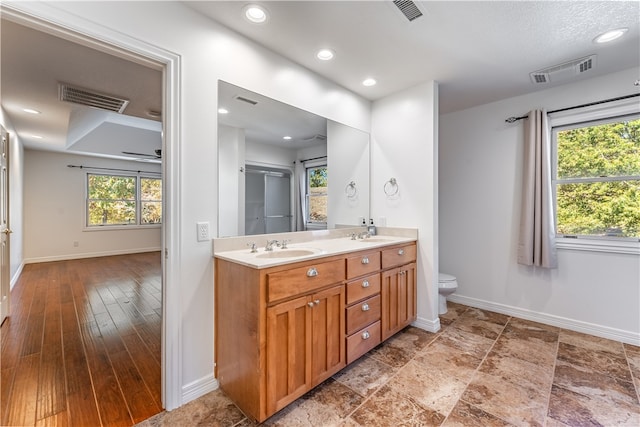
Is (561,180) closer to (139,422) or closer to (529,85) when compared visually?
(529,85)

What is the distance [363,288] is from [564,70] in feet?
8.45

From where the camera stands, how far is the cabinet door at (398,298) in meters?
2.32

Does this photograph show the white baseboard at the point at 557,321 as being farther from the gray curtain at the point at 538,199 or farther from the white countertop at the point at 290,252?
the white countertop at the point at 290,252

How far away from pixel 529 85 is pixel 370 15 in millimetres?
2002

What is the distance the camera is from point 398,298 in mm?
2463

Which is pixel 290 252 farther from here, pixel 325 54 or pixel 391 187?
pixel 325 54

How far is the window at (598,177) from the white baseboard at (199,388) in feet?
11.1

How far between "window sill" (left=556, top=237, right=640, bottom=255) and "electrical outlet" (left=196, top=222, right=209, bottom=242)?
326cm

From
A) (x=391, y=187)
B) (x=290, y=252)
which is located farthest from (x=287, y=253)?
(x=391, y=187)

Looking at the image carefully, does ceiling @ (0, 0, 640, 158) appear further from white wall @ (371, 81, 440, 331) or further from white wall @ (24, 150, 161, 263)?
white wall @ (24, 150, 161, 263)

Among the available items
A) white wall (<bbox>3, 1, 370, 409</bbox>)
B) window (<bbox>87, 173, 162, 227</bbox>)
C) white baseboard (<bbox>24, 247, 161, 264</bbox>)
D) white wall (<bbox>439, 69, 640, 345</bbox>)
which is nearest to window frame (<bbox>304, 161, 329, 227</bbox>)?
white wall (<bbox>3, 1, 370, 409</bbox>)

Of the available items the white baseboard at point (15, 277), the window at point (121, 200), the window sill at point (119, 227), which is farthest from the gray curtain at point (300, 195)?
the window sill at point (119, 227)

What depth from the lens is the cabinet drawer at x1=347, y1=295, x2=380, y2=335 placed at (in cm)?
197

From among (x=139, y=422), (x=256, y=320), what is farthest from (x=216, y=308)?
(x=139, y=422)
